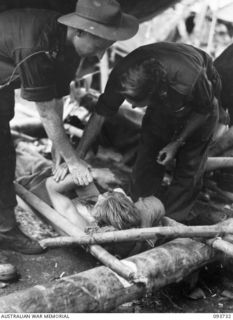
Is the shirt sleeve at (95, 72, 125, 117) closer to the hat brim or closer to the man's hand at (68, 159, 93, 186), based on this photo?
the hat brim

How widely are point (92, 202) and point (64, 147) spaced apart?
46 centimetres

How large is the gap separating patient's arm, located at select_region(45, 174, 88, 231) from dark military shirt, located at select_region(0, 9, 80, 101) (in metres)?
0.68

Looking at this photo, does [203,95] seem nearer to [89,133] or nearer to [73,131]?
[89,133]

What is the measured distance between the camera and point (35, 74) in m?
2.91

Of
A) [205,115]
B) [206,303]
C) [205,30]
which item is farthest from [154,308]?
[205,30]

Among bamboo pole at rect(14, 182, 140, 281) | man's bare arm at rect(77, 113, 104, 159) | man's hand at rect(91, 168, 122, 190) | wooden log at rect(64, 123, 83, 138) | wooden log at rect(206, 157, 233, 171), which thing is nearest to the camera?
bamboo pole at rect(14, 182, 140, 281)

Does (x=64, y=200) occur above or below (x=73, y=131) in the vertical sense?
above

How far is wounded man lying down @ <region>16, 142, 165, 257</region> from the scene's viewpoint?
9.17 feet

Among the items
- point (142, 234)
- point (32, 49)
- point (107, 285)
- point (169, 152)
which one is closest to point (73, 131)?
point (169, 152)

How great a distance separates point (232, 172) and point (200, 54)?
4.62 feet

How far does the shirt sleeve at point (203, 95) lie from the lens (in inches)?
124

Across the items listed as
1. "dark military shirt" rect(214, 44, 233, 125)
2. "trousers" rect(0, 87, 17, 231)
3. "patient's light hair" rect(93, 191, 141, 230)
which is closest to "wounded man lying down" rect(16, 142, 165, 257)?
"patient's light hair" rect(93, 191, 141, 230)

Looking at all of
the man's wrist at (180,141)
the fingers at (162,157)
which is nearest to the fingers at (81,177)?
the fingers at (162,157)

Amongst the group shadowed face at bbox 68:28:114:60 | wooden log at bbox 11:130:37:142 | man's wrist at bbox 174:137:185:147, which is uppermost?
shadowed face at bbox 68:28:114:60
